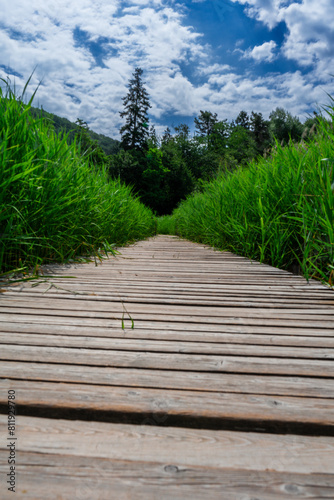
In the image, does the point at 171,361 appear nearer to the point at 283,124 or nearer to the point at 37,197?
the point at 37,197

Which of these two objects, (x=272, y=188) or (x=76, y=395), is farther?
(x=272, y=188)

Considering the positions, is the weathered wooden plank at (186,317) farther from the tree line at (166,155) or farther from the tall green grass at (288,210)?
the tree line at (166,155)

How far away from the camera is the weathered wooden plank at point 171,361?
2.66ft

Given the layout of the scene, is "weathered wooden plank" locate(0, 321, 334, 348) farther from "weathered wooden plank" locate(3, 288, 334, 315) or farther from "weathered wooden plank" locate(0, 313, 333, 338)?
"weathered wooden plank" locate(3, 288, 334, 315)

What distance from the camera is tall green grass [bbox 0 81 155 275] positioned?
180 centimetres

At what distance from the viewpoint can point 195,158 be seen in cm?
2966

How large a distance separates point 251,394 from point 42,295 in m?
1.10

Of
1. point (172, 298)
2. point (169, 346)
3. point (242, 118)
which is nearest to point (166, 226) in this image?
point (172, 298)

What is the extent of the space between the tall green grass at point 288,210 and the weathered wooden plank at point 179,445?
132 centimetres

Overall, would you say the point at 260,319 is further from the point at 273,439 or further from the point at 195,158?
the point at 195,158

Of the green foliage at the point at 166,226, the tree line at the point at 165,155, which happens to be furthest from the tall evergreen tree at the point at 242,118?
the green foliage at the point at 166,226

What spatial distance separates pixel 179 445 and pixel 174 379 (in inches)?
8.0

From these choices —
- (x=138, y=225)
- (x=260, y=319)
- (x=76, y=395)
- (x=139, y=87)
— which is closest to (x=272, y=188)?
(x=260, y=319)

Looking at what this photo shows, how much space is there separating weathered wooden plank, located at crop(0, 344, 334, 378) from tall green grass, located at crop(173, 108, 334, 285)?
3.31ft
